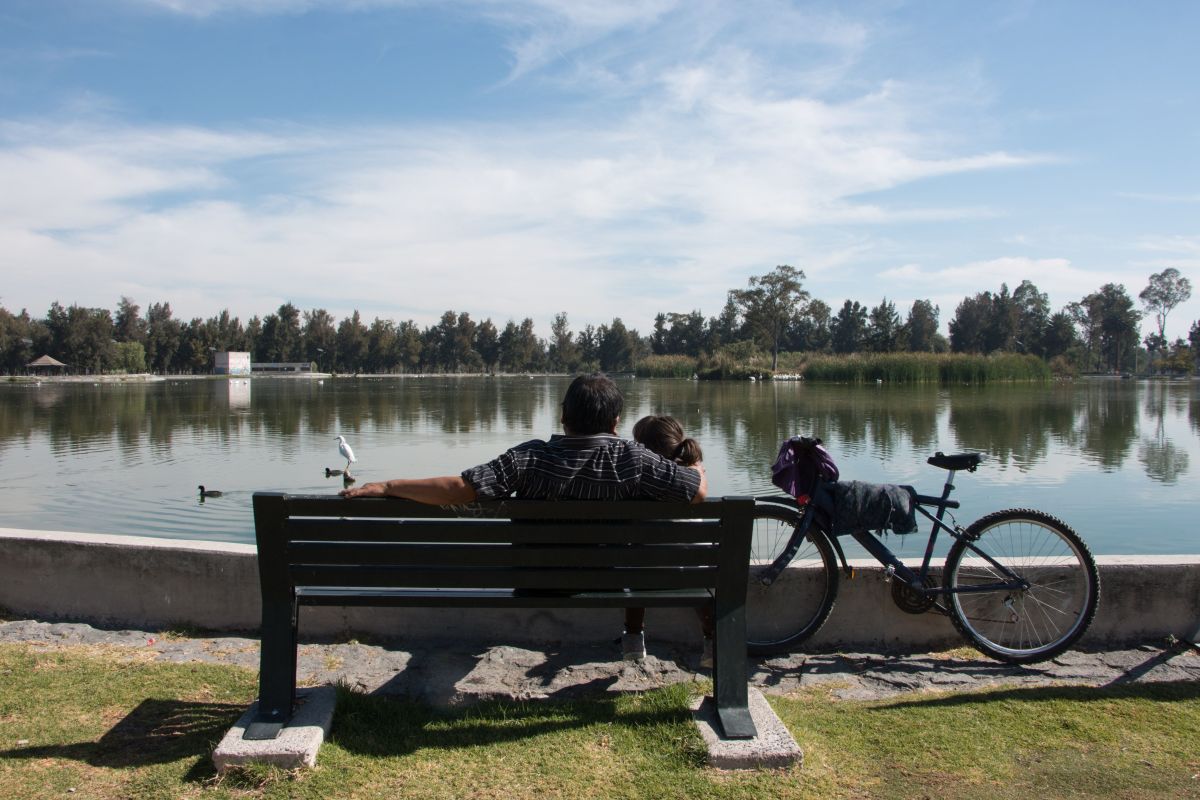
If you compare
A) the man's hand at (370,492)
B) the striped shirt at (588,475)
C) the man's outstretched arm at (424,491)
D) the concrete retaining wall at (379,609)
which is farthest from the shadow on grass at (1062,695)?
the man's hand at (370,492)

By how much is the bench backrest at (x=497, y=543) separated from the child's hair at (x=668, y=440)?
0.85 meters

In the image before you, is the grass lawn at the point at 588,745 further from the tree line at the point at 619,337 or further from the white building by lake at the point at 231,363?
the white building by lake at the point at 231,363

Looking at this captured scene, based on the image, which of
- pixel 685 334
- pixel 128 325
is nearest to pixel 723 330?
pixel 685 334

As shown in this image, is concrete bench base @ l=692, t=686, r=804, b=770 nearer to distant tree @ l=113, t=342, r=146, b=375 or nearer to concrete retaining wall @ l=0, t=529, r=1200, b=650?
concrete retaining wall @ l=0, t=529, r=1200, b=650

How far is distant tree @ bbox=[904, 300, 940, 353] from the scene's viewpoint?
403 feet

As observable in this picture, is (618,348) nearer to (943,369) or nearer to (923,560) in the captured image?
(943,369)

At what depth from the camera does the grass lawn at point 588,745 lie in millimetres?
2811

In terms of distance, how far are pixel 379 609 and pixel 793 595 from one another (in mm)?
2057

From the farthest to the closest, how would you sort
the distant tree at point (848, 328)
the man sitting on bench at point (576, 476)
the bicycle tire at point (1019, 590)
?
1. the distant tree at point (848, 328)
2. the bicycle tire at point (1019, 590)
3. the man sitting on bench at point (576, 476)

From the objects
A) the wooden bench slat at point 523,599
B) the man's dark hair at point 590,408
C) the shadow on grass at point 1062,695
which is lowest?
the shadow on grass at point 1062,695

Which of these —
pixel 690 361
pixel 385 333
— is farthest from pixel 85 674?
pixel 385 333

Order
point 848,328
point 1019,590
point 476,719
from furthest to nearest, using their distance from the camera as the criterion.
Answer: point 848,328
point 1019,590
point 476,719

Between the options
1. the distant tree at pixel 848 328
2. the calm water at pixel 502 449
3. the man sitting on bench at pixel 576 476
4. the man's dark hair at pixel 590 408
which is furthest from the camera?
the distant tree at pixel 848 328

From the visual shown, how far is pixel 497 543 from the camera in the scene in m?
3.25
